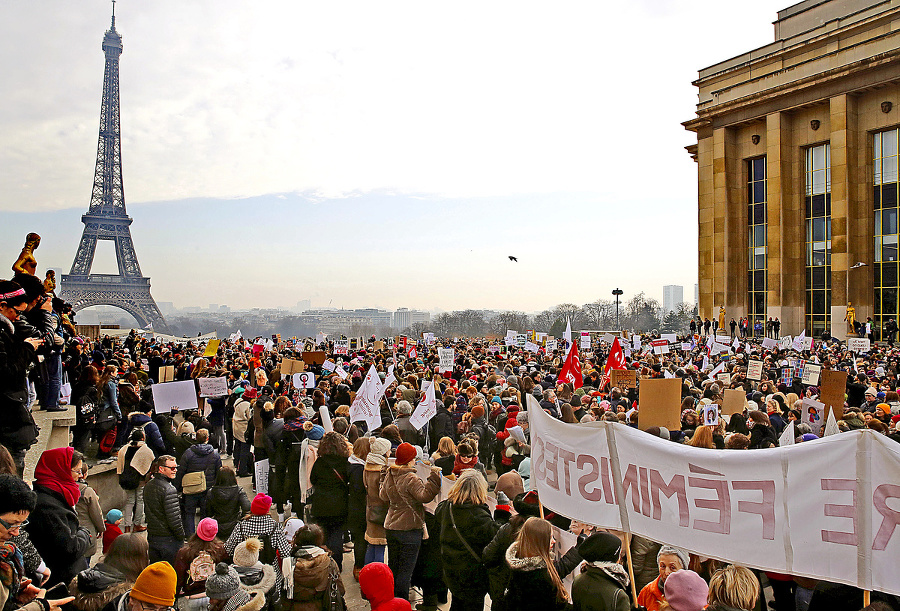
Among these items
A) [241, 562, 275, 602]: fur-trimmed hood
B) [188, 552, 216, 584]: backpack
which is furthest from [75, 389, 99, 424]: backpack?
[241, 562, 275, 602]: fur-trimmed hood

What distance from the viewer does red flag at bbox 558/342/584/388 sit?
47.2 ft

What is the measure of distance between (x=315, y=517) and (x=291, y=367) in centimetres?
998

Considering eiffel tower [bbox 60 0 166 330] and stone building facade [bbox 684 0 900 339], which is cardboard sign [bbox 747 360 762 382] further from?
eiffel tower [bbox 60 0 166 330]

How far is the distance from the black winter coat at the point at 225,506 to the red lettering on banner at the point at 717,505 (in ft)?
14.9

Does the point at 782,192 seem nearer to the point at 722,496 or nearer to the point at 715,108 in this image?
the point at 715,108

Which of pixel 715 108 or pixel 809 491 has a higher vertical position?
pixel 715 108

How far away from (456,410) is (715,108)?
41.1 m

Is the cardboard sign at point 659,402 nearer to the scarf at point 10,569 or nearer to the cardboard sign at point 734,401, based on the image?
the cardboard sign at point 734,401

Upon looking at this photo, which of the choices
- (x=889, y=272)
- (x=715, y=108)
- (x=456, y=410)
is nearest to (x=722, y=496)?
(x=456, y=410)

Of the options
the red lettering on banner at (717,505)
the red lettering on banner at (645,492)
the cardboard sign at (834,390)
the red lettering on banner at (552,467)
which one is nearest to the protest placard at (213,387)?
the red lettering on banner at (552,467)

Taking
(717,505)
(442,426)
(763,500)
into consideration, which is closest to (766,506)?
(763,500)

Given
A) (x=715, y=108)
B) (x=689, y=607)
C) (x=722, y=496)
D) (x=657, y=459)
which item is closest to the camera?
(x=689, y=607)

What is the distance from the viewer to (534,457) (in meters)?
6.00

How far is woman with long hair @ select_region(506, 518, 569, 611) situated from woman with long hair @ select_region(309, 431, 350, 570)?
11.2 feet
